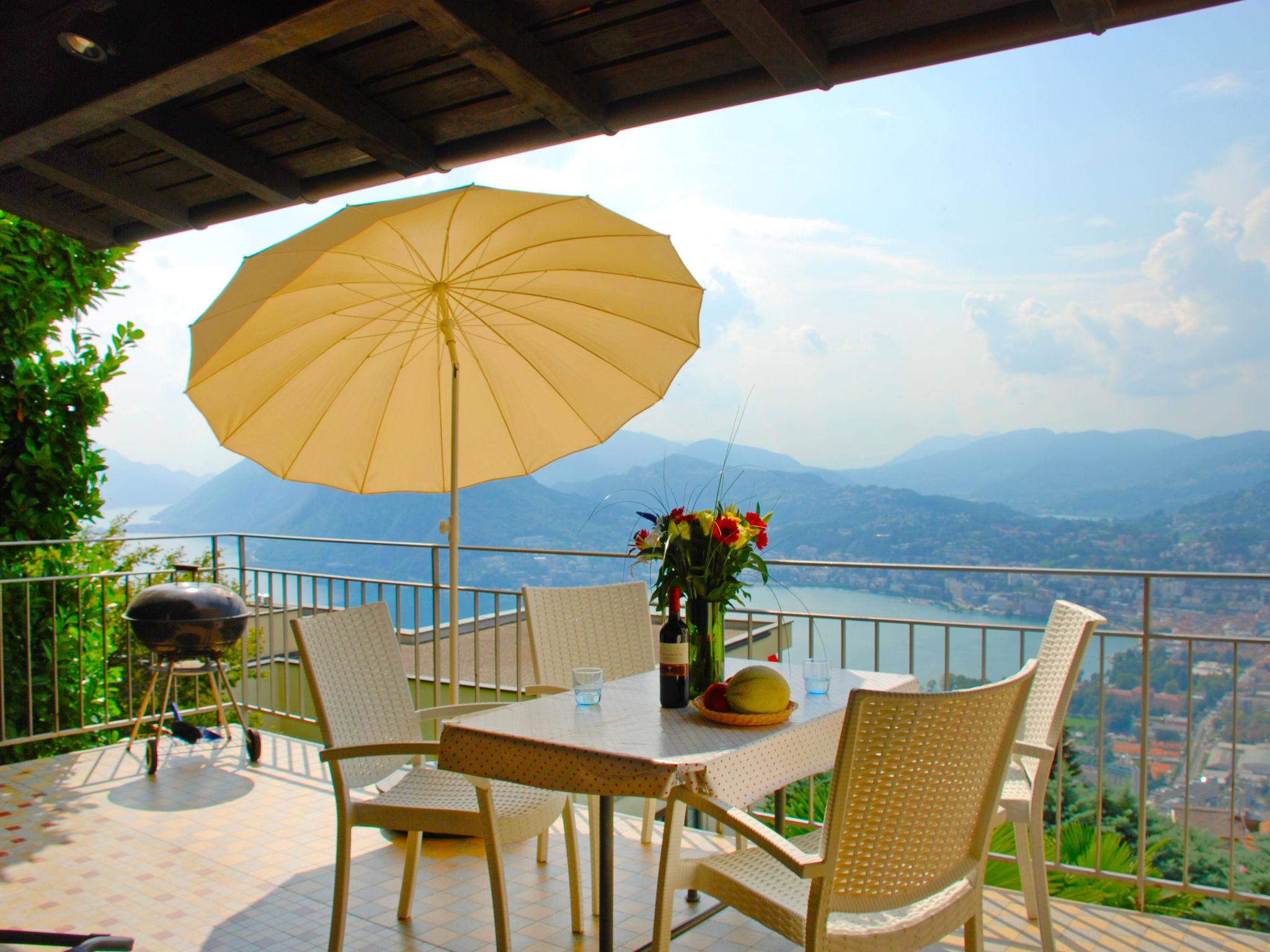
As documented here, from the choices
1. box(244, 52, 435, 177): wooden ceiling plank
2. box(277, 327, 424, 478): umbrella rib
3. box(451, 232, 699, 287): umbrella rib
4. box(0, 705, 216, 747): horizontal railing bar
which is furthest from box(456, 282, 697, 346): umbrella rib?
box(0, 705, 216, 747): horizontal railing bar

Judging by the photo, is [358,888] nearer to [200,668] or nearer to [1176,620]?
[200,668]

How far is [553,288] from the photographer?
339cm

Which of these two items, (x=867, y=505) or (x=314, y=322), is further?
(x=867, y=505)

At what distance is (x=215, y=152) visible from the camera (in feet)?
9.11

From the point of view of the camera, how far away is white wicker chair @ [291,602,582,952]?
2.55 meters

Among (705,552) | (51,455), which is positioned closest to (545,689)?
(705,552)

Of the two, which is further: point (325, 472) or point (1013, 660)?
point (325, 472)

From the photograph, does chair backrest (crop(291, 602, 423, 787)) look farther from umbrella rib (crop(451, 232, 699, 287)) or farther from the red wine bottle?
umbrella rib (crop(451, 232, 699, 287))

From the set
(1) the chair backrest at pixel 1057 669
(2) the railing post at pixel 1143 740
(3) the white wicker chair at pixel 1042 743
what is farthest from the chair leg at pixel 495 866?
(2) the railing post at pixel 1143 740

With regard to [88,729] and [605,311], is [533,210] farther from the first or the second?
[88,729]

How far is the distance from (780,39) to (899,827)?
5.22ft

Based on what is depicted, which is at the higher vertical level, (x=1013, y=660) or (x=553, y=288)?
(x=553, y=288)

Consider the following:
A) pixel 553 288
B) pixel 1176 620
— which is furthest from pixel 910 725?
pixel 1176 620

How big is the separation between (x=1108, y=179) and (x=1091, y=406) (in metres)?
6.52
